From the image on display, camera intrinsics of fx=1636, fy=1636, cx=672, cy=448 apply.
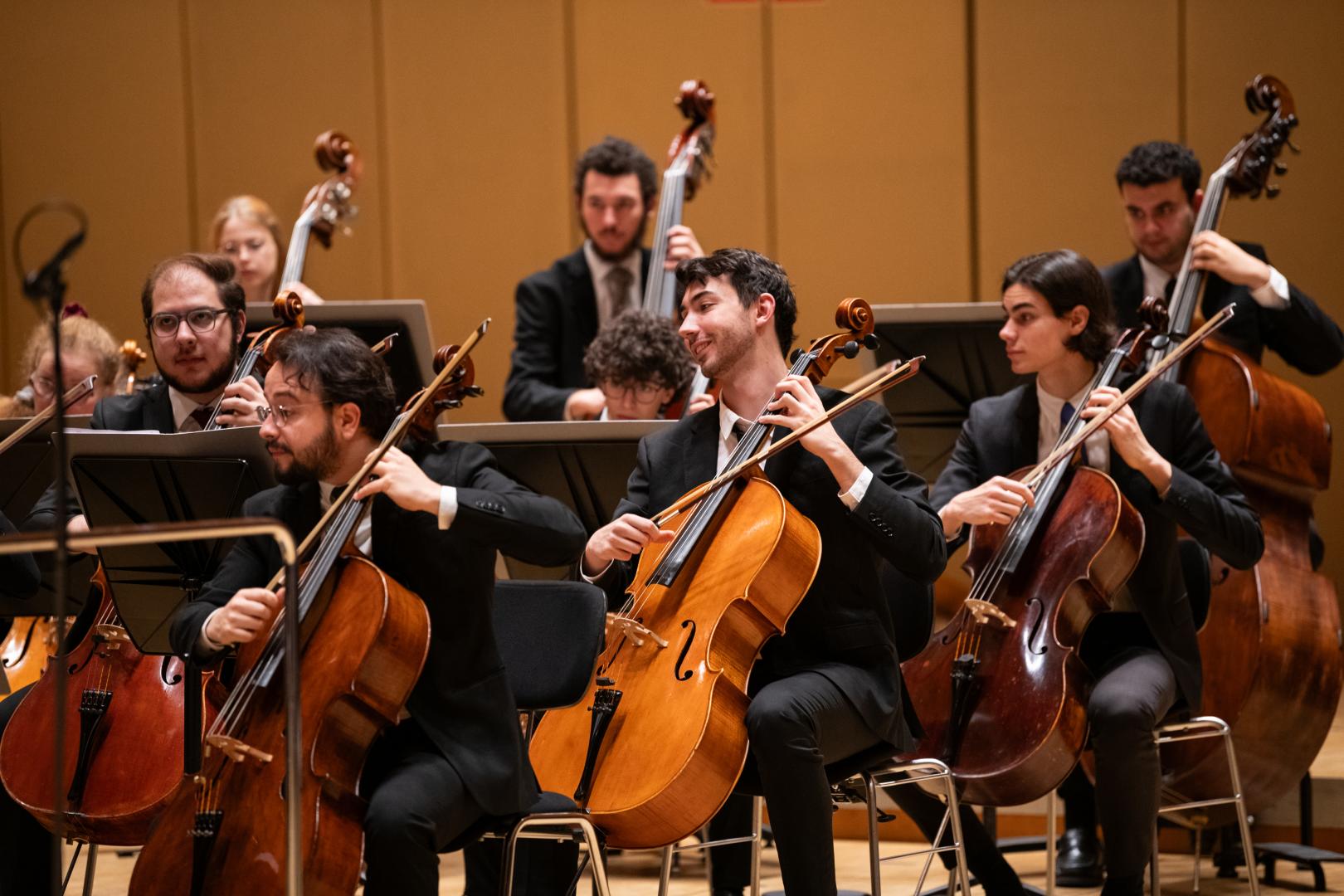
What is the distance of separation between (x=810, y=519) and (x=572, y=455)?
0.46 meters

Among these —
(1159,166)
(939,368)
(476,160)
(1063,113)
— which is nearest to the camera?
(939,368)

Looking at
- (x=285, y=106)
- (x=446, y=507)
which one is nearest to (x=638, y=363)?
(x=446, y=507)

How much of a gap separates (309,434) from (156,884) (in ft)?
1.92

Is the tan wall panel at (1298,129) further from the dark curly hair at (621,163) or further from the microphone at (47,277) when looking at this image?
the microphone at (47,277)

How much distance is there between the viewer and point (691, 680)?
2176 millimetres

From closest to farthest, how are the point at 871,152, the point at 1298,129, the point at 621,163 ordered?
the point at 621,163 < the point at 1298,129 < the point at 871,152

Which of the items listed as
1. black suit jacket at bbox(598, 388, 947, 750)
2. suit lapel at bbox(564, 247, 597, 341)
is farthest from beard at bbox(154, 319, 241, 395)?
suit lapel at bbox(564, 247, 597, 341)

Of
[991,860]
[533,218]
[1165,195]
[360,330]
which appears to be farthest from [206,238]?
[991,860]

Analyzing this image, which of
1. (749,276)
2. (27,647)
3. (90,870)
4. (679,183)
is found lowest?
(90,870)

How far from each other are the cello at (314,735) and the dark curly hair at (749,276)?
1.80 ft

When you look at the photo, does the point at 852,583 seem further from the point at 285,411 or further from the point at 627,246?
the point at 627,246

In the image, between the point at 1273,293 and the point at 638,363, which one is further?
the point at 1273,293

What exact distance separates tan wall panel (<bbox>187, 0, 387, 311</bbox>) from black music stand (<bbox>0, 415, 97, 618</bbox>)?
6.83 feet

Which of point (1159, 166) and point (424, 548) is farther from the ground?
point (1159, 166)
